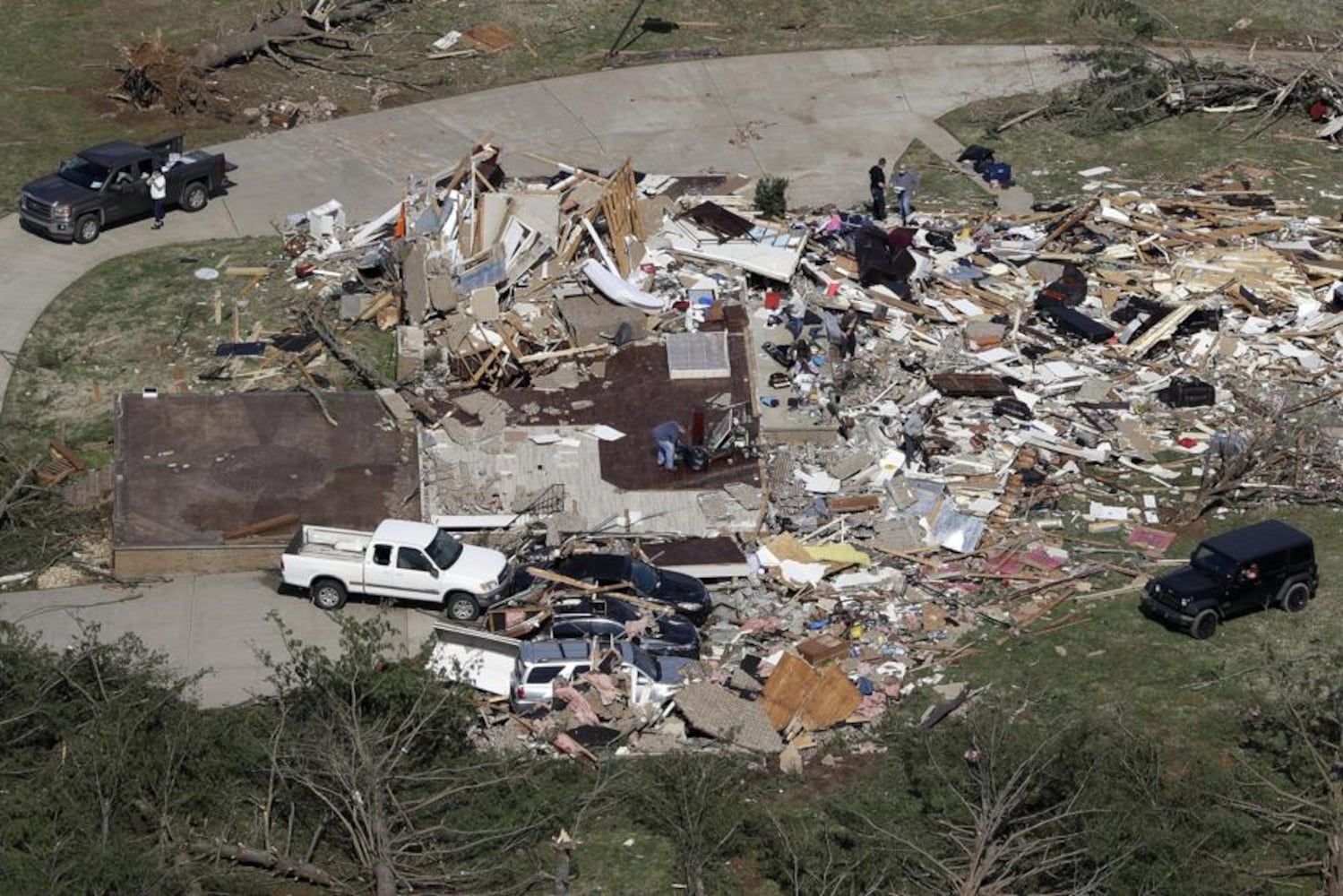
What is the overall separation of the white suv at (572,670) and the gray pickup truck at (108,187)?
16.9m

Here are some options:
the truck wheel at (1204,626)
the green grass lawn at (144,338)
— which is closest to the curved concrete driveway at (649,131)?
the green grass lawn at (144,338)

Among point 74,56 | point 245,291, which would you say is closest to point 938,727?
point 245,291

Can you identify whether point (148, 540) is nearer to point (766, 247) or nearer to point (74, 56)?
point (766, 247)

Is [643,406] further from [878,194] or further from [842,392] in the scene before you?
[878,194]

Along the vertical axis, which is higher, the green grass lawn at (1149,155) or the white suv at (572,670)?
the white suv at (572,670)

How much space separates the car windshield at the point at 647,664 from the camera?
1102 inches

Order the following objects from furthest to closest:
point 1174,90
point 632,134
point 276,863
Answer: point 1174,90 → point 632,134 → point 276,863

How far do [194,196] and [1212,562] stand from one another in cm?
2304

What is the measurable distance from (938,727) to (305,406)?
42.9 feet

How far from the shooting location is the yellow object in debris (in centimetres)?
3102

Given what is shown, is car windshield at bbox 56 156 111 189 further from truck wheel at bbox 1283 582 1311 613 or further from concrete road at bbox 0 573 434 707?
truck wheel at bbox 1283 582 1311 613

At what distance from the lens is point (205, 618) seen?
29.8 meters

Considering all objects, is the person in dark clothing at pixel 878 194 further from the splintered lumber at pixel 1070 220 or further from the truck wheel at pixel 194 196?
the truck wheel at pixel 194 196

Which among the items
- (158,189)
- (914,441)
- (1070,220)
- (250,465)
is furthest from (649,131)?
(250,465)
